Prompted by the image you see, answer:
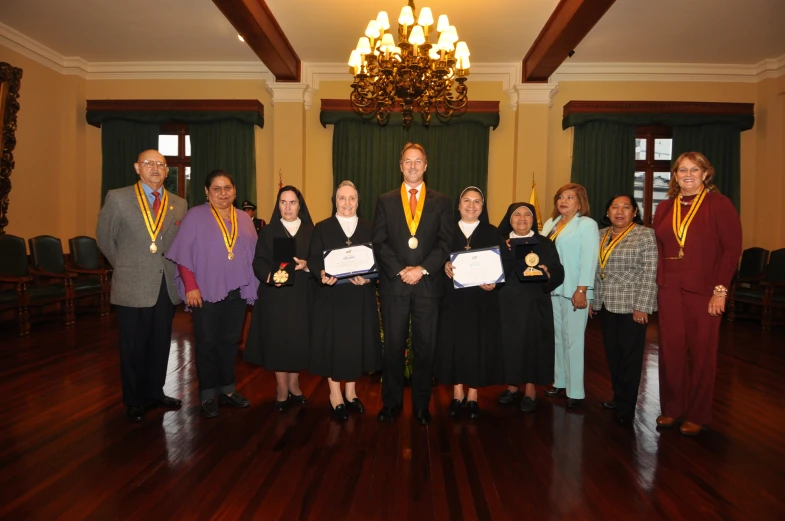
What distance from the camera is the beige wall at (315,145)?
7.16 meters

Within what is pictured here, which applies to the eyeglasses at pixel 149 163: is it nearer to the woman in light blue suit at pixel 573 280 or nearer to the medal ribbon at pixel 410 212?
the medal ribbon at pixel 410 212

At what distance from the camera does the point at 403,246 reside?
301 cm

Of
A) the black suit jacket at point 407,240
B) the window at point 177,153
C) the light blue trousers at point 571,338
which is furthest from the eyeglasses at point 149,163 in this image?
the window at point 177,153

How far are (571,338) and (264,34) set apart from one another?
188 inches

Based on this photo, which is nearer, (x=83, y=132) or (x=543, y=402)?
(x=543, y=402)

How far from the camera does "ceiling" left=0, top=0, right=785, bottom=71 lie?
5.50 meters

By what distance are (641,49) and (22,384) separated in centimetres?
820

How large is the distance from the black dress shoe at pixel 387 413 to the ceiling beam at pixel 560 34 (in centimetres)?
434

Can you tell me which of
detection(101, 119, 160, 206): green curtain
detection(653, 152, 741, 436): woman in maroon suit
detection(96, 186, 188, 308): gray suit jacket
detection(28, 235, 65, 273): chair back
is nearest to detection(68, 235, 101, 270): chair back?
detection(28, 235, 65, 273): chair back

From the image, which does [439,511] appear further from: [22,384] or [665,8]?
[665,8]

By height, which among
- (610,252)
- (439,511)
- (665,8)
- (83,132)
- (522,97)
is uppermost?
(665,8)

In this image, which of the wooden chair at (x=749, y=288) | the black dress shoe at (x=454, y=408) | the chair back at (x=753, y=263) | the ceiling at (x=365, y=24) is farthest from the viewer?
the chair back at (x=753, y=263)

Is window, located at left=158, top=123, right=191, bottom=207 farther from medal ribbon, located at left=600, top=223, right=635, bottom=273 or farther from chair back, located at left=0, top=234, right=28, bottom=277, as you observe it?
medal ribbon, located at left=600, top=223, right=635, bottom=273

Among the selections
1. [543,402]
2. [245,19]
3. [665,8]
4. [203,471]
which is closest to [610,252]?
[543,402]
